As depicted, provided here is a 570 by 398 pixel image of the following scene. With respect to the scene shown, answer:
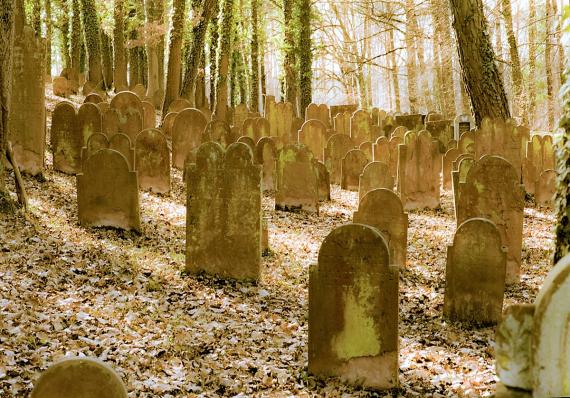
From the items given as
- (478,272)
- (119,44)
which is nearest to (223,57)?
(119,44)

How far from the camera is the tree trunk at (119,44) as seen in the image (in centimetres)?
2123

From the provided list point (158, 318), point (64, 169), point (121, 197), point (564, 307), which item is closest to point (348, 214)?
point (121, 197)

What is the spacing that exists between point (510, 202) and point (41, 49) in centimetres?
681

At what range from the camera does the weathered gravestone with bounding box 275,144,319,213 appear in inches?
424

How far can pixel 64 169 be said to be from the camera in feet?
35.8

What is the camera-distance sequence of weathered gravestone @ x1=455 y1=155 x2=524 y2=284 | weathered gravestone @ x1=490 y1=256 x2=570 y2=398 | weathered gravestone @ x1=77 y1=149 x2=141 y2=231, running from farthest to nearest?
weathered gravestone @ x1=77 y1=149 x2=141 y2=231, weathered gravestone @ x1=455 y1=155 x2=524 y2=284, weathered gravestone @ x1=490 y1=256 x2=570 y2=398

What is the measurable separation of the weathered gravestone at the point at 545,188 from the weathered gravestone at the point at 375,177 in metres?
3.42

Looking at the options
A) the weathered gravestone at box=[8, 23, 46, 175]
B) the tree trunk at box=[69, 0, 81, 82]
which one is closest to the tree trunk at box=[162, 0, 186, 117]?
the weathered gravestone at box=[8, 23, 46, 175]

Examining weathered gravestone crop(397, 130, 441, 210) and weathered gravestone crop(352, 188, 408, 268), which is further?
weathered gravestone crop(397, 130, 441, 210)

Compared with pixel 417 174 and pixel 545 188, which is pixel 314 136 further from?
pixel 545 188

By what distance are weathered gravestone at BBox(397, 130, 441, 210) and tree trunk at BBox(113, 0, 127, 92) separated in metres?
12.3

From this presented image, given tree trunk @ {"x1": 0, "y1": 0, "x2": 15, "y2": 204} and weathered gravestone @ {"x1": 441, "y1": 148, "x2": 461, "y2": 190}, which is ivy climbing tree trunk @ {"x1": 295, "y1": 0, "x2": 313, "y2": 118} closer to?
weathered gravestone @ {"x1": 441, "y1": 148, "x2": 461, "y2": 190}

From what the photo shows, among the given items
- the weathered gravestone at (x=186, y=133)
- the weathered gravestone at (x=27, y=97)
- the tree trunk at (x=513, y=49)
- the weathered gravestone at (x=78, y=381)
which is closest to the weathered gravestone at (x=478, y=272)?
the weathered gravestone at (x=78, y=381)

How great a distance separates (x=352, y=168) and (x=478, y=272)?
6950 mm
